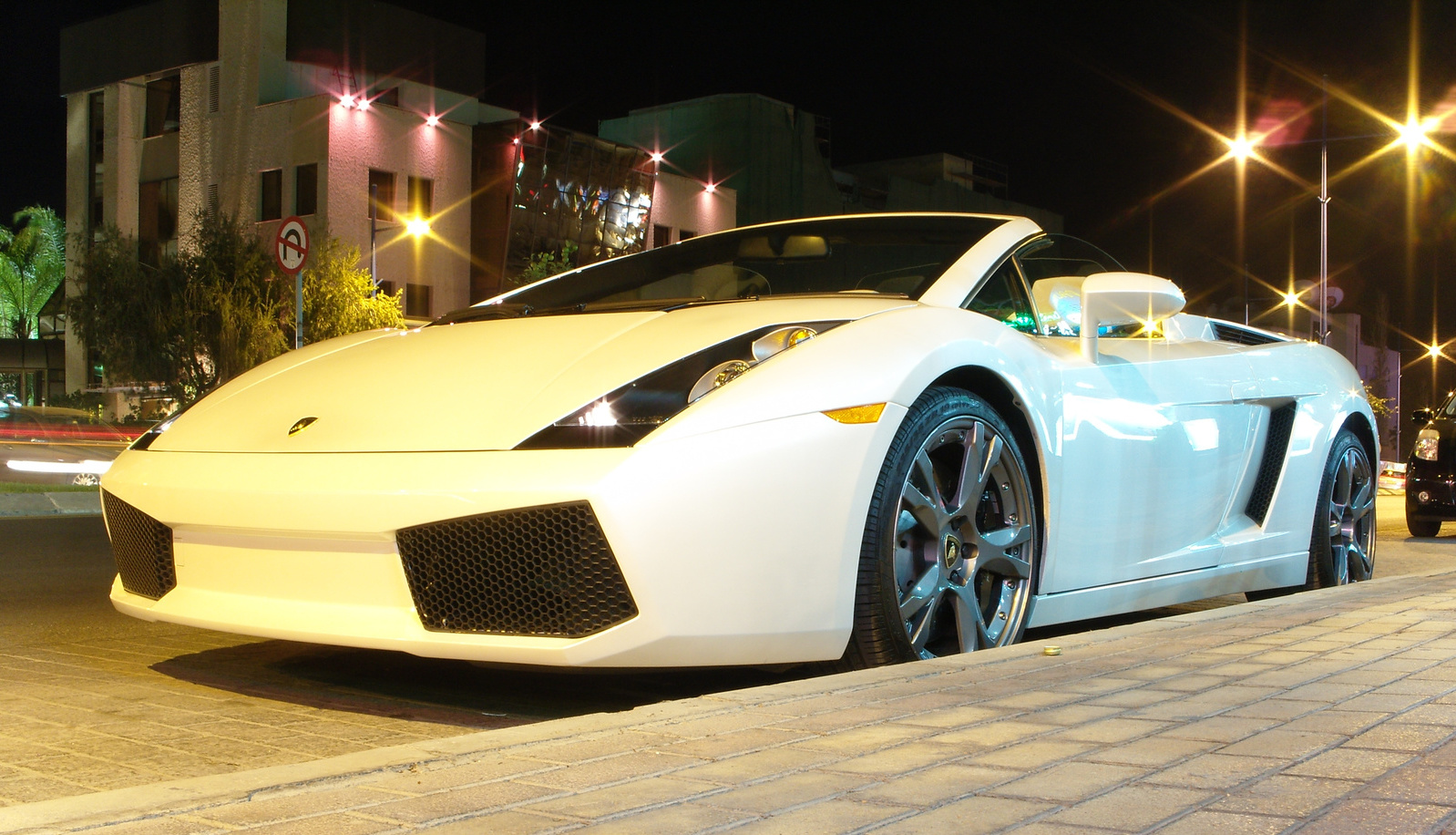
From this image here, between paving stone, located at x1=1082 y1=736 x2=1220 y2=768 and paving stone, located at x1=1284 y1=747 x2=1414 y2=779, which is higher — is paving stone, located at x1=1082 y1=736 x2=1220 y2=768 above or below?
below

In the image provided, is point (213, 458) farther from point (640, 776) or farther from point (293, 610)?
point (640, 776)

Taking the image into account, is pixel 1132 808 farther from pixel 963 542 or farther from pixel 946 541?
pixel 963 542

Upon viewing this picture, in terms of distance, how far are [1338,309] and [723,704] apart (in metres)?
58.3

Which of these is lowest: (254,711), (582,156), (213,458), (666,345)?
(254,711)

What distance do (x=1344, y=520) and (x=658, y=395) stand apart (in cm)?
374

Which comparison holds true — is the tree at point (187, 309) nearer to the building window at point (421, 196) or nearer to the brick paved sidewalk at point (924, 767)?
the building window at point (421, 196)

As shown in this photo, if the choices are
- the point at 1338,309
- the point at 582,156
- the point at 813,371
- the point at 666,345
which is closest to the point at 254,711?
the point at 666,345

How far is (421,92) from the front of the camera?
4178 centimetres

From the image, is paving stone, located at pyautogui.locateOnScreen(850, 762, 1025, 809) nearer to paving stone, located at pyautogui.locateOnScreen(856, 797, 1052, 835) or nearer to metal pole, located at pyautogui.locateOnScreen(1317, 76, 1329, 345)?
paving stone, located at pyautogui.locateOnScreen(856, 797, 1052, 835)

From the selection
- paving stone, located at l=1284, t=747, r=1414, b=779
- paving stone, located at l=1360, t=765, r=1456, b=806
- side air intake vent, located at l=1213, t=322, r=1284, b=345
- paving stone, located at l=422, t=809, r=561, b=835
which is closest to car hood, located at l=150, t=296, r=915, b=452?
paving stone, located at l=422, t=809, r=561, b=835

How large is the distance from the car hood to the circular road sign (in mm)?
8292

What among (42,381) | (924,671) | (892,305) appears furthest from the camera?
(42,381)

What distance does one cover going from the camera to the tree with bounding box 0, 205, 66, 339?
2562 inches

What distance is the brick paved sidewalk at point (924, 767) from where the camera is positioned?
1.83 meters
